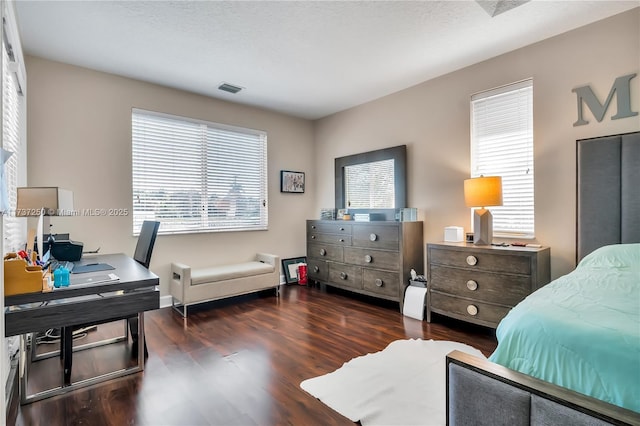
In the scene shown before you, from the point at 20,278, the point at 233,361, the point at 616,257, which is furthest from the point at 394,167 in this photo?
the point at 20,278

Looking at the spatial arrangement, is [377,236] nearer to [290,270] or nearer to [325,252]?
[325,252]

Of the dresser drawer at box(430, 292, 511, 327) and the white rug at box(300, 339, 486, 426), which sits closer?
the white rug at box(300, 339, 486, 426)

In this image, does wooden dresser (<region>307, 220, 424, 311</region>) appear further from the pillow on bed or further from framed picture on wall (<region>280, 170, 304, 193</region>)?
the pillow on bed

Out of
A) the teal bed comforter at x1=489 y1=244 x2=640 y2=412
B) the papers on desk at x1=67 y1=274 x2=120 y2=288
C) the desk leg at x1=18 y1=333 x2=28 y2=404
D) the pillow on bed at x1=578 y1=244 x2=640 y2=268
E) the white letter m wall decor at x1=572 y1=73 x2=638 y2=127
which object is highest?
the white letter m wall decor at x1=572 y1=73 x2=638 y2=127

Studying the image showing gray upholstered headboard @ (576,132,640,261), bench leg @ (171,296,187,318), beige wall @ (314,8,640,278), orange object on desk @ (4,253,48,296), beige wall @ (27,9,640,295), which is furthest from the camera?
bench leg @ (171,296,187,318)

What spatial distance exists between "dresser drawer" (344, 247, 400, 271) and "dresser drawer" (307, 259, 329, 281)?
0.43m

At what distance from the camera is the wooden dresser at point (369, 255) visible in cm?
350

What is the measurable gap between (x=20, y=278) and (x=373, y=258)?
9.97 feet

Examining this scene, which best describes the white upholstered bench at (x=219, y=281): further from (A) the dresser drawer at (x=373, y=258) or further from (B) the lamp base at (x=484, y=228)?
(B) the lamp base at (x=484, y=228)

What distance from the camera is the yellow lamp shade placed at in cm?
277

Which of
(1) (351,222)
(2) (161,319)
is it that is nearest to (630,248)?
(1) (351,222)

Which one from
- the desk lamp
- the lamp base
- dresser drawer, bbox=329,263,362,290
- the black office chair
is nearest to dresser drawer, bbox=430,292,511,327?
the lamp base

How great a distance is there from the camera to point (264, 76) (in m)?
3.46

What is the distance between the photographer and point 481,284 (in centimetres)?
275
